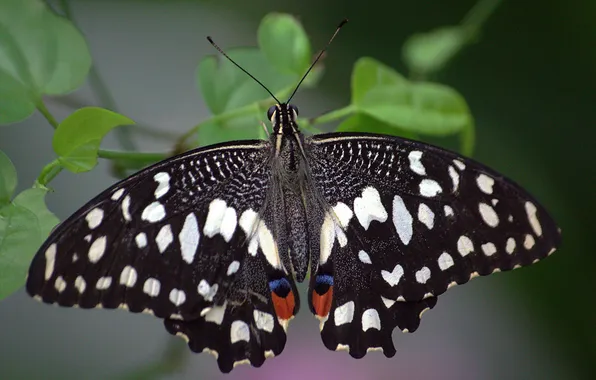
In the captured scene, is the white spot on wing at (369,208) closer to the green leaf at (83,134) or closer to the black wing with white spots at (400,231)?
the black wing with white spots at (400,231)

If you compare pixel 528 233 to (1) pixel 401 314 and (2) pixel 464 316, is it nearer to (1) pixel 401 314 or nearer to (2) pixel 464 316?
(1) pixel 401 314

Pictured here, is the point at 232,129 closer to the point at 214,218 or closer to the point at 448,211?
the point at 214,218

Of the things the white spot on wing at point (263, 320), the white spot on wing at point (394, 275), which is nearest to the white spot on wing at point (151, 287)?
the white spot on wing at point (263, 320)

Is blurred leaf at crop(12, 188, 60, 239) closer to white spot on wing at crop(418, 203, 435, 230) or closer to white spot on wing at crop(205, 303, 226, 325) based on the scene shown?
white spot on wing at crop(205, 303, 226, 325)

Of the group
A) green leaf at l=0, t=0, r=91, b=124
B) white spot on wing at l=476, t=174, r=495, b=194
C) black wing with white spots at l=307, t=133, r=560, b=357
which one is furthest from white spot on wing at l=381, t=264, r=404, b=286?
green leaf at l=0, t=0, r=91, b=124

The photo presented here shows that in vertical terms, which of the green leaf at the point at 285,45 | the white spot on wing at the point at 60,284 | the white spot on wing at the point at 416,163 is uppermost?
the green leaf at the point at 285,45

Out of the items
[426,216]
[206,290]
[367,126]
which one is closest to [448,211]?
[426,216]
